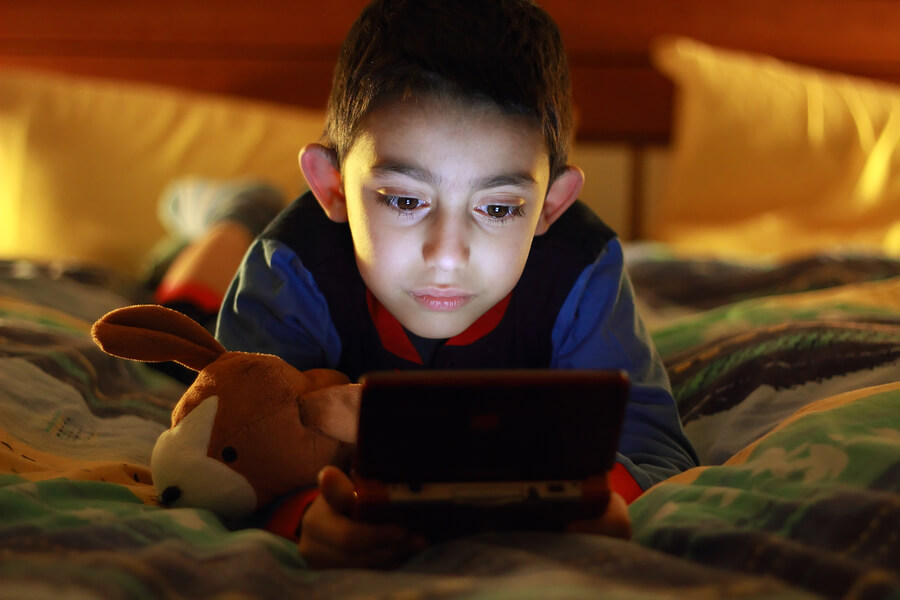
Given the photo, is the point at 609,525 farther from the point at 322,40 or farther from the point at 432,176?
the point at 322,40

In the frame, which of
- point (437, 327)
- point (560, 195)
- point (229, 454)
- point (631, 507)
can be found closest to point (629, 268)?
point (560, 195)

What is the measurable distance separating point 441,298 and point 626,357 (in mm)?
232

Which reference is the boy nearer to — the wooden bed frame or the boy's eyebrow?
the boy's eyebrow

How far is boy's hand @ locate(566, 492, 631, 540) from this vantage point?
61cm

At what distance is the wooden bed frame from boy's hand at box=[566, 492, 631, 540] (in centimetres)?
196

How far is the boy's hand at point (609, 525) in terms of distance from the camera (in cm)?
61

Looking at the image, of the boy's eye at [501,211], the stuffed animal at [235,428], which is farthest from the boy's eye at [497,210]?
the stuffed animal at [235,428]

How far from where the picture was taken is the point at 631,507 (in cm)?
69

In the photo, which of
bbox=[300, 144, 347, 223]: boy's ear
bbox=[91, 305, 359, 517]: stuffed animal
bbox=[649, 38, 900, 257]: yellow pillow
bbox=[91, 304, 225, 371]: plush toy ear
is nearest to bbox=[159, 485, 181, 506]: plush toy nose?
bbox=[91, 305, 359, 517]: stuffed animal

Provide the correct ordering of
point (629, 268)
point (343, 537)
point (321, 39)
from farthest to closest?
point (321, 39)
point (629, 268)
point (343, 537)

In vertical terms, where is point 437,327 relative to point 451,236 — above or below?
below

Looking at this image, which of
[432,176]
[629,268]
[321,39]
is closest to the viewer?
[432,176]

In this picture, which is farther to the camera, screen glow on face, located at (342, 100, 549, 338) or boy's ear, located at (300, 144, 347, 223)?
boy's ear, located at (300, 144, 347, 223)

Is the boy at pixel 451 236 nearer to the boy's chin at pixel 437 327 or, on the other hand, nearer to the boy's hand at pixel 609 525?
the boy's chin at pixel 437 327
